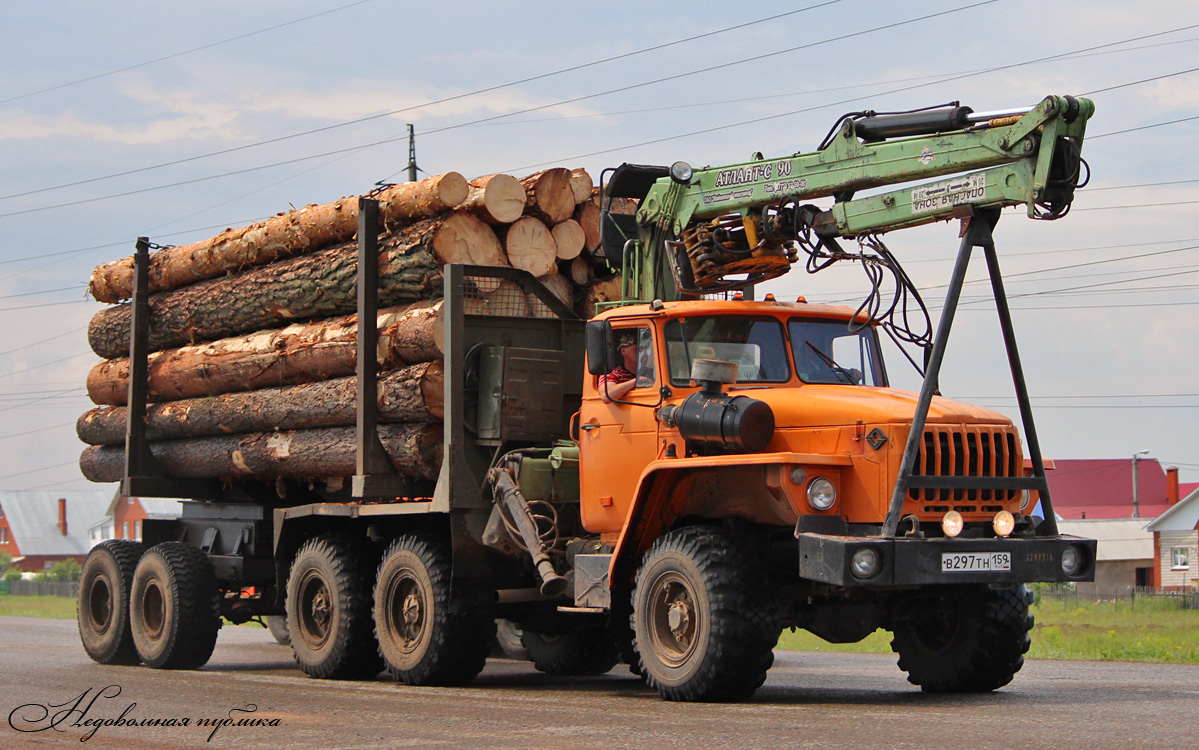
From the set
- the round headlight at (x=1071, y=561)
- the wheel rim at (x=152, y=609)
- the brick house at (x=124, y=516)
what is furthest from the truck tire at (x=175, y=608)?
the brick house at (x=124, y=516)

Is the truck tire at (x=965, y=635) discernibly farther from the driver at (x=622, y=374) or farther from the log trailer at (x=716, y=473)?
the driver at (x=622, y=374)

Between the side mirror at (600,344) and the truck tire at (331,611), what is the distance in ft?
13.3

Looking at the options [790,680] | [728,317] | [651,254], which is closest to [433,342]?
[651,254]

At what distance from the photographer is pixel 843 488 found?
10.1 metres

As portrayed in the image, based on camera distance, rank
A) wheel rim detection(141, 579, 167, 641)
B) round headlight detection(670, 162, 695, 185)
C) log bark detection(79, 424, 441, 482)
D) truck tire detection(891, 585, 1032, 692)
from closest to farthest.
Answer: truck tire detection(891, 585, 1032, 692) → round headlight detection(670, 162, 695, 185) → log bark detection(79, 424, 441, 482) → wheel rim detection(141, 579, 167, 641)

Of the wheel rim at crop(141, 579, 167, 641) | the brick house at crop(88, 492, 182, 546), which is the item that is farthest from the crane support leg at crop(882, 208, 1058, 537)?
the brick house at crop(88, 492, 182, 546)

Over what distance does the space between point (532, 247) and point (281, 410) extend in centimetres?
319

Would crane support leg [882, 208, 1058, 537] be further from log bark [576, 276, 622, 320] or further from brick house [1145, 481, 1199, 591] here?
brick house [1145, 481, 1199, 591]

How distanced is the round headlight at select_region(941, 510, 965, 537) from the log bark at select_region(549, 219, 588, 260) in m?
5.32

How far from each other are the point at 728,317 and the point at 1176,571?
53643 millimetres

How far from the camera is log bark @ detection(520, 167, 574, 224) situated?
13.8 metres

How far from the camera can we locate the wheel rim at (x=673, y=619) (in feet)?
33.4

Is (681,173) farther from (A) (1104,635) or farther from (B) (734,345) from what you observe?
(A) (1104,635)

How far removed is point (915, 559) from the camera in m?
9.54
